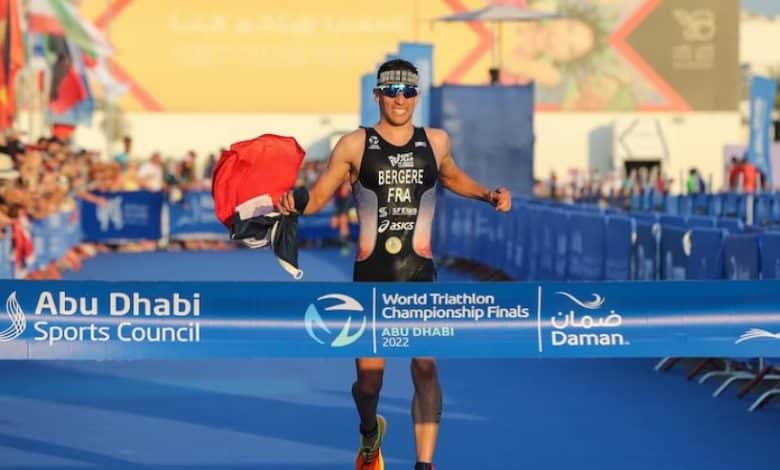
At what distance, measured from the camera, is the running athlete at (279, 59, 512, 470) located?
29.3ft

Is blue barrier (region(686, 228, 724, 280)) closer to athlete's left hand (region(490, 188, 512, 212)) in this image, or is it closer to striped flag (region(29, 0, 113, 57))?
athlete's left hand (region(490, 188, 512, 212))

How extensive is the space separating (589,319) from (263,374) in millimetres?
7153

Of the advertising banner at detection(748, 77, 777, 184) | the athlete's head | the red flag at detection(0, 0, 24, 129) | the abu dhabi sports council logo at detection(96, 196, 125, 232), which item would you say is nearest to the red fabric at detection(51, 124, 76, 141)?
the abu dhabi sports council logo at detection(96, 196, 125, 232)

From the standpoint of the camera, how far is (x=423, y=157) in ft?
29.5

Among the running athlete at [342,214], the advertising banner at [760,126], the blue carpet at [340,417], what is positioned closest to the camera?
the blue carpet at [340,417]

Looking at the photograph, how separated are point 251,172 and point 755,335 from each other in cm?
238

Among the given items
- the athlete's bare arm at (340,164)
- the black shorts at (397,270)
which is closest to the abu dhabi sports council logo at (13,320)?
the athlete's bare arm at (340,164)

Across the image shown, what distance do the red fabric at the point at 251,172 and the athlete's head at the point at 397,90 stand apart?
0.62 m

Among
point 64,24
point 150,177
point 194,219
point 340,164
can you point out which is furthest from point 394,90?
point 150,177

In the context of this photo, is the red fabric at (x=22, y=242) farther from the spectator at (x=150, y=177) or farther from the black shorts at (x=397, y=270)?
the spectator at (x=150, y=177)

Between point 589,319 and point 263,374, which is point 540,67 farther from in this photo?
point 589,319

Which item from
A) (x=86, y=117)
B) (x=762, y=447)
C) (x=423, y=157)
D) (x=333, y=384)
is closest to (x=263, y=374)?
(x=333, y=384)

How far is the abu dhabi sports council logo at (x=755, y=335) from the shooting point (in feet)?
27.1

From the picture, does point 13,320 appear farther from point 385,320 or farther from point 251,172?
point 385,320
